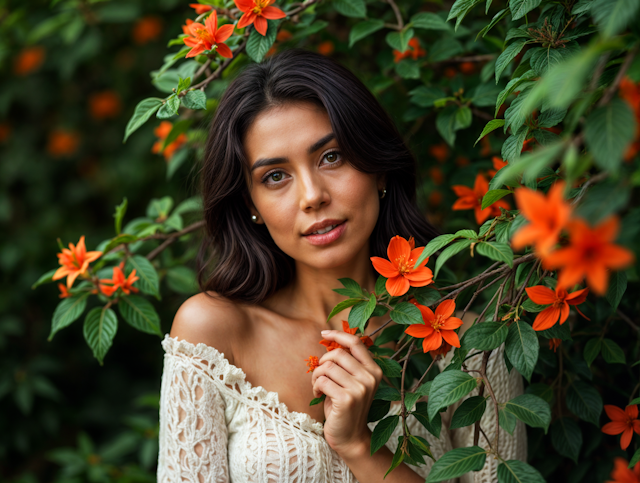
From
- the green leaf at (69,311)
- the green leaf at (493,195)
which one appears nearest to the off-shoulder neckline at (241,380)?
the green leaf at (69,311)

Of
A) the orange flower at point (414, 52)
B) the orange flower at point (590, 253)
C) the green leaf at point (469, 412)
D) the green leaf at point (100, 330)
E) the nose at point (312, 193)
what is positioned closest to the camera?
the orange flower at point (590, 253)

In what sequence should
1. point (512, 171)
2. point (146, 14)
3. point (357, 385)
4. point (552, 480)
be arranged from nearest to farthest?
1. point (512, 171)
2. point (357, 385)
3. point (552, 480)
4. point (146, 14)

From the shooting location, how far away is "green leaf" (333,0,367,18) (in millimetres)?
1308

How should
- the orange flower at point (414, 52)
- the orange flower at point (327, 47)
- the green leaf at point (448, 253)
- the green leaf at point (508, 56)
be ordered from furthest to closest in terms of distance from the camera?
1. the orange flower at point (327, 47)
2. the orange flower at point (414, 52)
3. the green leaf at point (508, 56)
4. the green leaf at point (448, 253)

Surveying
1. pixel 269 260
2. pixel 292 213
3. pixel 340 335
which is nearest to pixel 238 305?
pixel 269 260

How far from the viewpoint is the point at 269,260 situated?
1.46 m

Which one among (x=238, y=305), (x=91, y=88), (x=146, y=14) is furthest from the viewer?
(x=91, y=88)

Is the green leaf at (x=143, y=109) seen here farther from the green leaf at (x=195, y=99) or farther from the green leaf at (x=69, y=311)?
the green leaf at (x=69, y=311)

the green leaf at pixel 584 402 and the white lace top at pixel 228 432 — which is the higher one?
the green leaf at pixel 584 402

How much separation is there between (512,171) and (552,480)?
4.94 ft

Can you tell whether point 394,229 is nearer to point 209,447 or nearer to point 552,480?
point 209,447

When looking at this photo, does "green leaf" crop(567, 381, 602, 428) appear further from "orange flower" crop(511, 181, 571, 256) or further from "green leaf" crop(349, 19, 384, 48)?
"green leaf" crop(349, 19, 384, 48)

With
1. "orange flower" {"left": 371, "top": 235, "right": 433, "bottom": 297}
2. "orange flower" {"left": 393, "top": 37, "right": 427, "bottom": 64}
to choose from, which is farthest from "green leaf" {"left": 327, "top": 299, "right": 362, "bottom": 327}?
"orange flower" {"left": 393, "top": 37, "right": 427, "bottom": 64}

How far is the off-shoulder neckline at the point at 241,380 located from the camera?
4.16 ft
